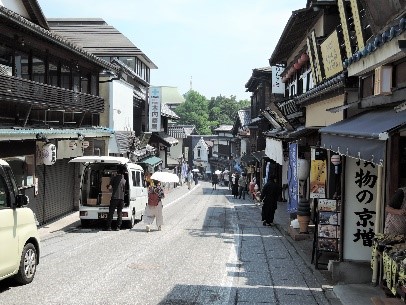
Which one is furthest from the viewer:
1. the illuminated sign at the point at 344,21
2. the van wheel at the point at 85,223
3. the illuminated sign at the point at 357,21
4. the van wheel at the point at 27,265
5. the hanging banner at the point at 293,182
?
the van wheel at the point at 85,223

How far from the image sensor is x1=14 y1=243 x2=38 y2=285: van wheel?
32.1ft

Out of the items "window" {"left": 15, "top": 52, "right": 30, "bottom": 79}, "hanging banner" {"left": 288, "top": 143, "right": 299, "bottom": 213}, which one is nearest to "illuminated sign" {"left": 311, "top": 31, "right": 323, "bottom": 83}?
"hanging banner" {"left": 288, "top": 143, "right": 299, "bottom": 213}

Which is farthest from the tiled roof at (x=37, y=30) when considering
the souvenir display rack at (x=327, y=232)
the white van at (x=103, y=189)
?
the souvenir display rack at (x=327, y=232)

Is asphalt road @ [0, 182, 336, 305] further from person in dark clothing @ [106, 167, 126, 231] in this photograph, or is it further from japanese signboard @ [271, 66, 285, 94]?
japanese signboard @ [271, 66, 285, 94]

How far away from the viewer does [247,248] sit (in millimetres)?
15148

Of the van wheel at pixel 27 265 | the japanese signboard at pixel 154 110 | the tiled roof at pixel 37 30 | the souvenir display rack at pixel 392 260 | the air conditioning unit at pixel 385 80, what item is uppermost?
the tiled roof at pixel 37 30

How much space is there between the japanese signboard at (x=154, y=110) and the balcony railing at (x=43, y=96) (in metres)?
15.5

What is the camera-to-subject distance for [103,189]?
67.9 feet

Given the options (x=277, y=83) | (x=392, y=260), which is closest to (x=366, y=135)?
(x=392, y=260)

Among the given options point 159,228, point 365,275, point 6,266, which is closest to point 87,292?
point 6,266

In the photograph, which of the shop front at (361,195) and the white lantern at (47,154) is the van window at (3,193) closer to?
the shop front at (361,195)

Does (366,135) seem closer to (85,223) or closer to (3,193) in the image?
(3,193)

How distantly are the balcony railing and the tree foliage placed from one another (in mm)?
104878

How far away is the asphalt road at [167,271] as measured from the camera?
30.1 ft
